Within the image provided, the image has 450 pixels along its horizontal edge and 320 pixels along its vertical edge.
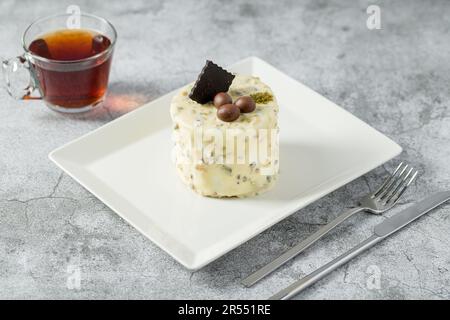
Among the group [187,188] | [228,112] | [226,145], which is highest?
[228,112]

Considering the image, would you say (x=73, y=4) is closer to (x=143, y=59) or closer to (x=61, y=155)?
(x=143, y=59)

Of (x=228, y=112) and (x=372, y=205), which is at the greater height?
(x=228, y=112)

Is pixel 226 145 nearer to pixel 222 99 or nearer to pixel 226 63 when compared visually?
pixel 222 99

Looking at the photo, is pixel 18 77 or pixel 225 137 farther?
pixel 18 77

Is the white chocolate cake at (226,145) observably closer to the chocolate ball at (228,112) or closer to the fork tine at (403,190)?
the chocolate ball at (228,112)

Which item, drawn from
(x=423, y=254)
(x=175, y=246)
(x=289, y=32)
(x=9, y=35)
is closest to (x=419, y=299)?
(x=423, y=254)

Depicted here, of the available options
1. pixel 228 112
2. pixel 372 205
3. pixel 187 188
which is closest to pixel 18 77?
pixel 187 188

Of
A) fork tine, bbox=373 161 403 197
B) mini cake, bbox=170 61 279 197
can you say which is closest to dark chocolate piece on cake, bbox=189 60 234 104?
mini cake, bbox=170 61 279 197
